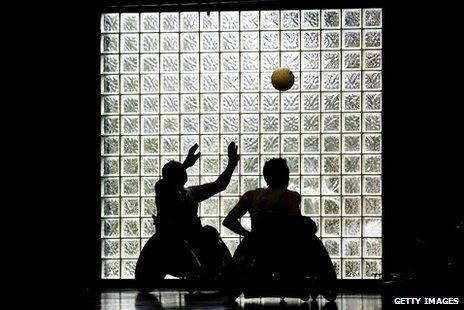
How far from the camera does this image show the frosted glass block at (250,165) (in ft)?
33.8

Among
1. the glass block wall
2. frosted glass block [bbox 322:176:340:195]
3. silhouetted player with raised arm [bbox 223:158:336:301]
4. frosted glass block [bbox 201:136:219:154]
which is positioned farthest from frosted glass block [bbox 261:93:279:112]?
silhouetted player with raised arm [bbox 223:158:336:301]

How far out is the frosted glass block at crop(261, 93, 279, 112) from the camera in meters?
10.3

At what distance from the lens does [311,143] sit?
1027 centimetres

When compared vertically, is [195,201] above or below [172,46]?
below

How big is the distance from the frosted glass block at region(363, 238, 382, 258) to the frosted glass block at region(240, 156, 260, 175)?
1232 millimetres

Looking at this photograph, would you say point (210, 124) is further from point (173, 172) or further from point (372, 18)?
point (372, 18)

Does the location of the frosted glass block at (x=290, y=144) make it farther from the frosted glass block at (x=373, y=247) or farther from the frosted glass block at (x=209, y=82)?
the frosted glass block at (x=373, y=247)

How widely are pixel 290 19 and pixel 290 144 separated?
119 centimetres

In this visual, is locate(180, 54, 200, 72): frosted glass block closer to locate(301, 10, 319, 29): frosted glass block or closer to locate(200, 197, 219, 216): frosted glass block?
locate(301, 10, 319, 29): frosted glass block

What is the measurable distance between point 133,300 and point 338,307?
1739 millimetres

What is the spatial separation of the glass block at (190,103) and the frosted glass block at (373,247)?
6.73 ft
